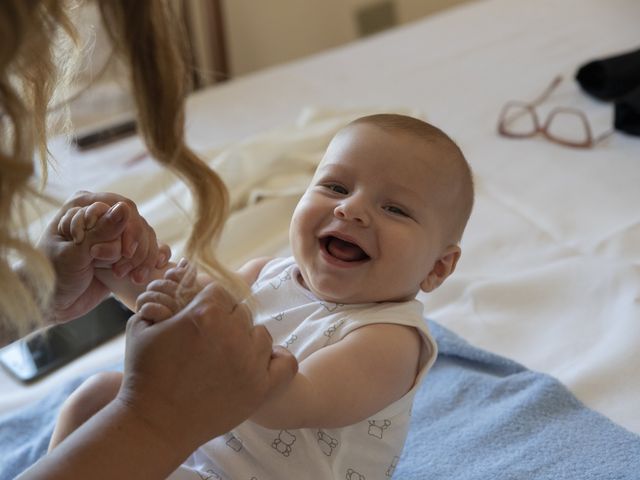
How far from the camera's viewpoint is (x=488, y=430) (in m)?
0.96

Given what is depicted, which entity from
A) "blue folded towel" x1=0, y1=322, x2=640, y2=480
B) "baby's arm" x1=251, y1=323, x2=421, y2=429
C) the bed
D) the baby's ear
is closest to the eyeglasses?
the bed

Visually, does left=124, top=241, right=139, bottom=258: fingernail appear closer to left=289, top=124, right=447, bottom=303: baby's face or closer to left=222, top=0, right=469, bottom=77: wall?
left=289, top=124, right=447, bottom=303: baby's face

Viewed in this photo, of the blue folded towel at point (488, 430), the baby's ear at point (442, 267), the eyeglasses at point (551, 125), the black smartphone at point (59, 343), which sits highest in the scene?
the baby's ear at point (442, 267)

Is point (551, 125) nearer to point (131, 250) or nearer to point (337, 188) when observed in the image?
point (337, 188)

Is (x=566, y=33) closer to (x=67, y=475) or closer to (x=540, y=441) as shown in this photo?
(x=540, y=441)

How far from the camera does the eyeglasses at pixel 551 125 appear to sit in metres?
1.60

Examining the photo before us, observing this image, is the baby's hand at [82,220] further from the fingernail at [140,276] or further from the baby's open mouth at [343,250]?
the baby's open mouth at [343,250]

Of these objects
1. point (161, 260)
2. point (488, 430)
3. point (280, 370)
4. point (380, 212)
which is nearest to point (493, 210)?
point (488, 430)

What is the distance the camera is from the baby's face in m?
0.80

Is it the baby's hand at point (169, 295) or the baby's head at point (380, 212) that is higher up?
the baby's hand at point (169, 295)

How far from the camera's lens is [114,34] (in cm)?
53

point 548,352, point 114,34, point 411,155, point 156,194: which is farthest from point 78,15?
point 156,194

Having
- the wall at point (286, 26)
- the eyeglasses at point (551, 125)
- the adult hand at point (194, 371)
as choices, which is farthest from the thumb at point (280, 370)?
the wall at point (286, 26)

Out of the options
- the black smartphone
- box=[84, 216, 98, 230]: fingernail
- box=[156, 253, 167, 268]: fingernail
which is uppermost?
box=[84, 216, 98, 230]: fingernail
